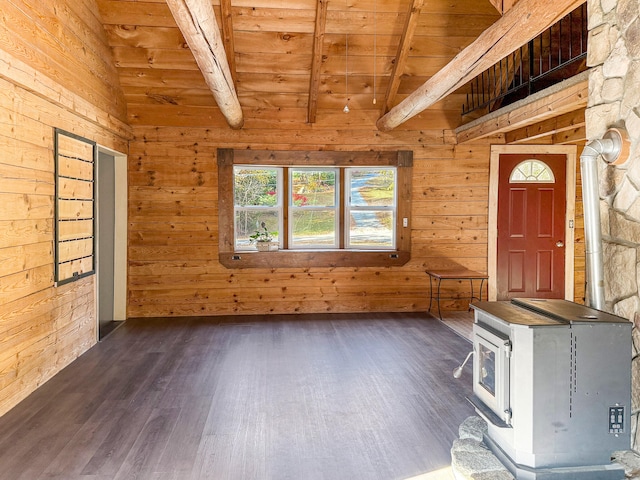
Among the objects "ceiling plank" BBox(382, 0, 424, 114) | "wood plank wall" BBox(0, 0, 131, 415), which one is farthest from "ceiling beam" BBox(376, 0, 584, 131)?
"wood plank wall" BBox(0, 0, 131, 415)

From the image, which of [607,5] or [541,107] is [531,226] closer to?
[541,107]

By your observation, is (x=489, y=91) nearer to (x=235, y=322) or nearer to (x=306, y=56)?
(x=306, y=56)

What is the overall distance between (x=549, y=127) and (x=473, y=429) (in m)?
3.90

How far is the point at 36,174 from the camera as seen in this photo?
3828 mm

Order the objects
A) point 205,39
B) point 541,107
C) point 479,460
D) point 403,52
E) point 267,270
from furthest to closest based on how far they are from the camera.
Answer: point 267,270
point 403,52
point 541,107
point 205,39
point 479,460

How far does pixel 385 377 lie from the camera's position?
4066 mm

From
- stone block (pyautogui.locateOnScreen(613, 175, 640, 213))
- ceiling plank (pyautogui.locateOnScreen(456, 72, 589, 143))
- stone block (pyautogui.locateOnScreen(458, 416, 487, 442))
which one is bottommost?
stone block (pyautogui.locateOnScreen(458, 416, 487, 442))

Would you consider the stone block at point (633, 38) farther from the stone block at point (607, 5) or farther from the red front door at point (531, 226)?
the red front door at point (531, 226)

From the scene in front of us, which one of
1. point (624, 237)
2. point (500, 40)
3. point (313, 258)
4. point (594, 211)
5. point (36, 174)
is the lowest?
point (313, 258)

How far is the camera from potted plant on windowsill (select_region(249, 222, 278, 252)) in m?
6.48

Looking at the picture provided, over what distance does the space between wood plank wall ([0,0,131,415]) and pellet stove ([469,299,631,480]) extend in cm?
327

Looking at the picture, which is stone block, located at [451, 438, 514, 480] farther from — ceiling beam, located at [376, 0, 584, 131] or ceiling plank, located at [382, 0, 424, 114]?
ceiling plank, located at [382, 0, 424, 114]

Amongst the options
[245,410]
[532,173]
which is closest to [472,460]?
[245,410]

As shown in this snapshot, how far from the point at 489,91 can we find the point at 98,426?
5.20 meters
